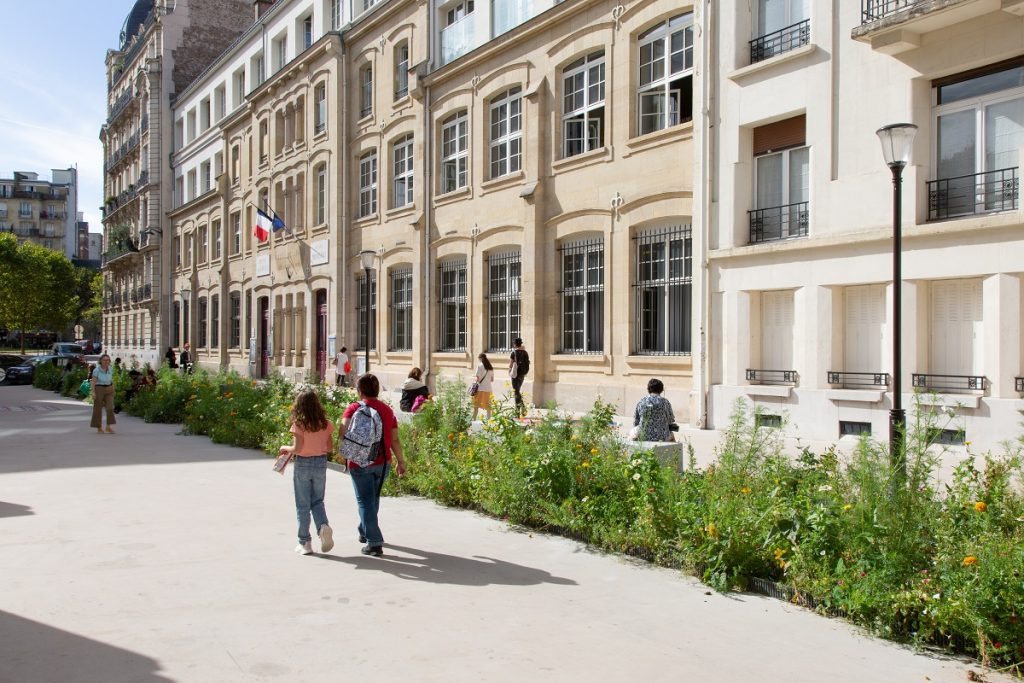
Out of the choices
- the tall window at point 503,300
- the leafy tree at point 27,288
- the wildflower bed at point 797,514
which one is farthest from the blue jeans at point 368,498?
the leafy tree at point 27,288

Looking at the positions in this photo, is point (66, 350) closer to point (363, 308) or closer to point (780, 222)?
point (363, 308)

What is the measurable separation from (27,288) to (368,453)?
72.2 m

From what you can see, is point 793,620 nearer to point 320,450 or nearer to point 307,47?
point 320,450

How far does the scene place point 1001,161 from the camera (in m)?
12.0

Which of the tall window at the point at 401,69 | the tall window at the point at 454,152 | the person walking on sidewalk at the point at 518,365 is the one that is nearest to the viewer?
the person walking on sidewalk at the point at 518,365

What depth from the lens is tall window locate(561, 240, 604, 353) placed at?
18.9m

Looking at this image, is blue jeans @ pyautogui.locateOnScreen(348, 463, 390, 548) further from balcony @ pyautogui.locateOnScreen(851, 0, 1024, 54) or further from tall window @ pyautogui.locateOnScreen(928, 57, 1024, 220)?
balcony @ pyautogui.locateOnScreen(851, 0, 1024, 54)

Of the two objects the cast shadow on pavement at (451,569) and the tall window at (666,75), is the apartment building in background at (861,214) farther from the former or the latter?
the cast shadow on pavement at (451,569)

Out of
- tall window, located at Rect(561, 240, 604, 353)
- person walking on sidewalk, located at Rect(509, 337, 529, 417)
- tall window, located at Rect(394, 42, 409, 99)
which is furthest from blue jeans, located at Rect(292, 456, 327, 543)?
tall window, located at Rect(394, 42, 409, 99)

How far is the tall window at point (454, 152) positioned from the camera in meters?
23.5

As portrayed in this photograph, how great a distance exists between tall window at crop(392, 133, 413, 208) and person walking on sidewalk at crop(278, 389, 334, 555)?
18.9 m

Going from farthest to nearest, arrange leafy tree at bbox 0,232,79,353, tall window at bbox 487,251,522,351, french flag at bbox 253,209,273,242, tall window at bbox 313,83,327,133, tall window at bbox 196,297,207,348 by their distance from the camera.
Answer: leafy tree at bbox 0,232,79,353 < tall window at bbox 196,297,207,348 < french flag at bbox 253,209,273,242 < tall window at bbox 313,83,327,133 < tall window at bbox 487,251,522,351

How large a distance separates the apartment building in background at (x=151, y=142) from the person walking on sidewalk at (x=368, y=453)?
147 ft

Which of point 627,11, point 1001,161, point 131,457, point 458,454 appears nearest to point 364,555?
point 458,454
